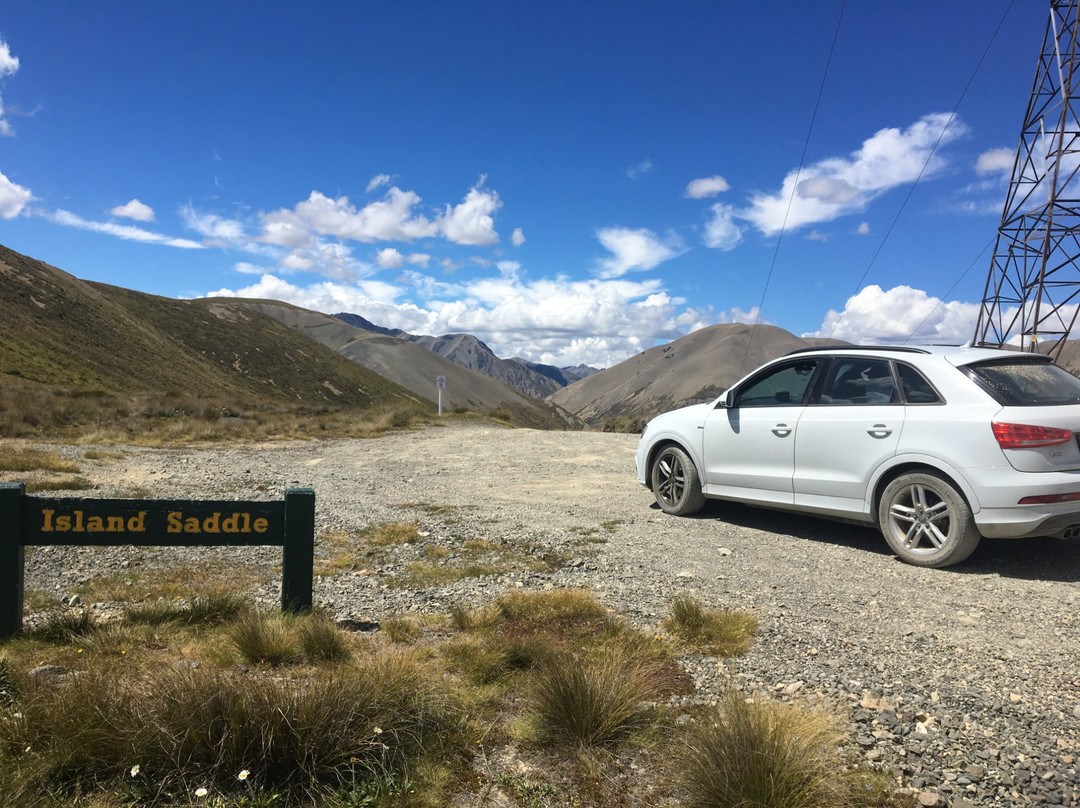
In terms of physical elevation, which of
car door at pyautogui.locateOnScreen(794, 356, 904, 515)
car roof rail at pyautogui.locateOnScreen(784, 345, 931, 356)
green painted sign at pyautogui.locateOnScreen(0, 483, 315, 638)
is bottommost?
green painted sign at pyautogui.locateOnScreen(0, 483, 315, 638)

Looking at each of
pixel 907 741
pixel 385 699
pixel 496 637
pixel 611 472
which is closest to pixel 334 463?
pixel 611 472

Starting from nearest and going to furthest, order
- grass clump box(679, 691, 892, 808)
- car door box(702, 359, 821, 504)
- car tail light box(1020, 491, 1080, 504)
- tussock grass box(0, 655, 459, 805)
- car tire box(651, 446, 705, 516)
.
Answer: grass clump box(679, 691, 892, 808), tussock grass box(0, 655, 459, 805), car tail light box(1020, 491, 1080, 504), car door box(702, 359, 821, 504), car tire box(651, 446, 705, 516)

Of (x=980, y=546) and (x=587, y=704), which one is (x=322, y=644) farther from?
(x=980, y=546)

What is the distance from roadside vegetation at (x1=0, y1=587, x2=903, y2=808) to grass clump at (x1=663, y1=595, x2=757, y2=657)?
0.51 metres

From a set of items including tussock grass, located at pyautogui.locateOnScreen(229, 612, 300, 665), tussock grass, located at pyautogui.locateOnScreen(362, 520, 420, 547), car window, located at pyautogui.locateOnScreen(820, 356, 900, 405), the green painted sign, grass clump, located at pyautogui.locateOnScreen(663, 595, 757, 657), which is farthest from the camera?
tussock grass, located at pyautogui.locateOnScreen(362, 520, 420, 547)

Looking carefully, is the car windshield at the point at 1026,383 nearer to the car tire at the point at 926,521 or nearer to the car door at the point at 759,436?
the car tire at the point at 926,521

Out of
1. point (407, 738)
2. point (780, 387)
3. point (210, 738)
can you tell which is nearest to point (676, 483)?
point (780, 387)

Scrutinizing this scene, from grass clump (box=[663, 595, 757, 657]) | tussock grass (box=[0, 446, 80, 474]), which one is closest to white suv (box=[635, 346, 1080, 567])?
grass clump (box=[663, 595, 757, 657])

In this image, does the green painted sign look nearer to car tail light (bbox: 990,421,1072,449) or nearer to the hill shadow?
the hill shadow

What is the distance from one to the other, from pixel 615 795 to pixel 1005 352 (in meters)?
5.27

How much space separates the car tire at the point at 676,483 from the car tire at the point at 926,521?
2.15 metres

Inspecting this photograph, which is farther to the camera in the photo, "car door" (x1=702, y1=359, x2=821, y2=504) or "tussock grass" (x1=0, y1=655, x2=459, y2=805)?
"car door" (x1=702, y1=359, x2=821, y2=504)

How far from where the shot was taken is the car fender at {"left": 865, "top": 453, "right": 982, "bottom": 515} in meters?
5.14

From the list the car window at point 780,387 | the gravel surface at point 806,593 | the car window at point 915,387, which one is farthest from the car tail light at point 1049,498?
the car window at point 780,387
